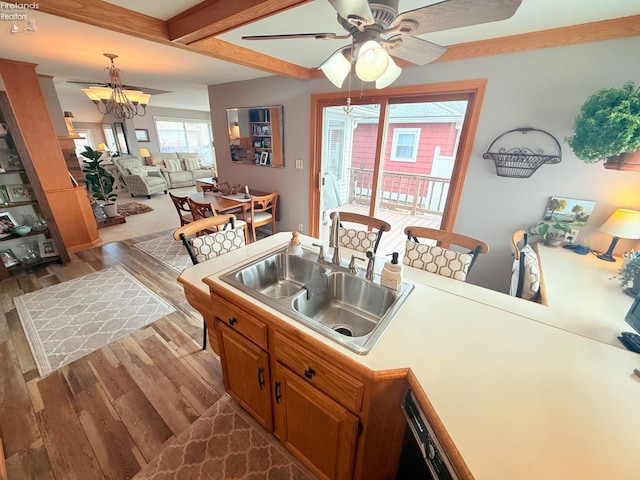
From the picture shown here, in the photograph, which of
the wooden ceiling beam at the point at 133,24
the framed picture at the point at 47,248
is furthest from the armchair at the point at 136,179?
the wooden ceiling beam at the point at 133,24

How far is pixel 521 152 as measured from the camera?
204 centimetres

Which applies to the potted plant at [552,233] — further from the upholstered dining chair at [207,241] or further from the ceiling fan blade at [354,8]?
the upholstered dining chair at [207,241]

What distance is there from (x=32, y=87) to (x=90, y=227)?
5.81ft

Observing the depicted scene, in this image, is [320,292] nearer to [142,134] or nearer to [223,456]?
[223,456]

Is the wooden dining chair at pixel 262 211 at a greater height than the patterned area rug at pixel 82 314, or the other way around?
the wooden dining chair at pixel 262 211

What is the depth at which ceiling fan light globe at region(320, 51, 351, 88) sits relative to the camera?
4.06 ft

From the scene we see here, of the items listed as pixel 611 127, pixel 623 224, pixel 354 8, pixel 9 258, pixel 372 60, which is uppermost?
pixel 354 8

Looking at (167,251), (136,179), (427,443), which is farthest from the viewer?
(136,179)

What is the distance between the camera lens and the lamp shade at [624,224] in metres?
1.61

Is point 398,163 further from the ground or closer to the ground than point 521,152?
closer to the ground

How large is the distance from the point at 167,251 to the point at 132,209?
2.78 m

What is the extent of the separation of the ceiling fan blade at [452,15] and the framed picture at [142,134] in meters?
9.33

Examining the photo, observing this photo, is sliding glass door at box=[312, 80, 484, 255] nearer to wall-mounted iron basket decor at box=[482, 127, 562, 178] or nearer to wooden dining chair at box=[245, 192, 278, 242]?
wooden dining chair at box=[245, 192, 278, 242]

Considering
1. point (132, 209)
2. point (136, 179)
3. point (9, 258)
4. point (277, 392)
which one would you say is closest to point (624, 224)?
point (277, 392)
